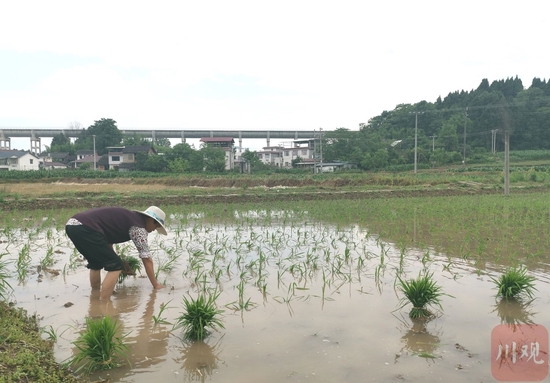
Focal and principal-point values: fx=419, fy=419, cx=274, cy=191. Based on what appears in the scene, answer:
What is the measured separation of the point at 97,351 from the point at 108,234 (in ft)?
6.16

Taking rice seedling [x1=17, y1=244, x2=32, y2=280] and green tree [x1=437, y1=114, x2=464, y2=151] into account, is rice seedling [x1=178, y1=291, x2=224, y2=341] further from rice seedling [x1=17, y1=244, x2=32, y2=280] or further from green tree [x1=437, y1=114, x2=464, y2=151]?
green tree [x1=437, y1=114, x2=464, y2=151]

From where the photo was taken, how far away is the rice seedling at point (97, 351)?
3.25m

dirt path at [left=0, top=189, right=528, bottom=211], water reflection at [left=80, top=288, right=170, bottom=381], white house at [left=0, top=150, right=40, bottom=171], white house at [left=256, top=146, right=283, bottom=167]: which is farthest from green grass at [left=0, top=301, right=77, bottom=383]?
white house at [left=256, top=146, right=283, bottom=167]

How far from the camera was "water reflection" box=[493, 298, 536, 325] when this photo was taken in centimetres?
421

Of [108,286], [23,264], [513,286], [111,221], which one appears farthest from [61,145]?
[513,286]

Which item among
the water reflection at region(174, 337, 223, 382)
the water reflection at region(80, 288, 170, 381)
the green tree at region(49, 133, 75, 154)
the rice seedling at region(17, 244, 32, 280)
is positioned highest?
the green tree at region(49, 133, 75, 154)

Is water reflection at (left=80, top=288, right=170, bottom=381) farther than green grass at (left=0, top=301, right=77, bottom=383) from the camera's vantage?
Yes

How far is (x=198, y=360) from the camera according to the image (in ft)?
11.2

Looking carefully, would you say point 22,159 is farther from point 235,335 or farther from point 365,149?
point 235,335

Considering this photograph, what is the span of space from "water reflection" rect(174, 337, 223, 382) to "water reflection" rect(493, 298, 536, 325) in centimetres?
286

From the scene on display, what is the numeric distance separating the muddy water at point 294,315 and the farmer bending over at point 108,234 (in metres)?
0.35

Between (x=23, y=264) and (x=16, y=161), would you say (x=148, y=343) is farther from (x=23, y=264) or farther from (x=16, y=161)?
(x=16, y=161)

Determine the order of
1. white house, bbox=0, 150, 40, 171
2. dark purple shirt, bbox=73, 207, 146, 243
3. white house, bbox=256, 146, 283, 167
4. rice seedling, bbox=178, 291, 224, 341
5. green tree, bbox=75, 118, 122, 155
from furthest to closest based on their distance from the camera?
white house, bbox=256, 146, 283, 167 < green tree, bbox=75, 118, 122, 155 < white house, bbox=0, 150, 40, 171 < dark purple shirt, bbox=73, 207, 146, 243 < rice seedling, bbox=178, 291, 224, 341

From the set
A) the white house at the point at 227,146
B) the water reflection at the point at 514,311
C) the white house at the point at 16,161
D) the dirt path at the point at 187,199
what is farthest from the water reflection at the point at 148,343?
the white house at the point at 16,161
